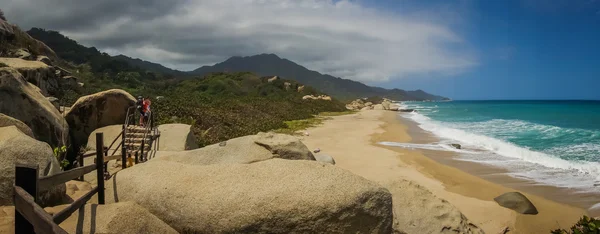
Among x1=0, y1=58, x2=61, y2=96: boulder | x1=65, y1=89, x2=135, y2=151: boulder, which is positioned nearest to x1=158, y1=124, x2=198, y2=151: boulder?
x1=65, y1=89, x2=135, y2=151: boulder

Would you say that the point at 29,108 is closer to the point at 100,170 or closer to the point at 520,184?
the point at 100,170

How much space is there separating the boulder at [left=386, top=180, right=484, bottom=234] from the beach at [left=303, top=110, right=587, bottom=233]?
0.77m

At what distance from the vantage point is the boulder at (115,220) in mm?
A: 5656

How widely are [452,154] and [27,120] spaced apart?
18.1 m

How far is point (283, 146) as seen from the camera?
10.3 metres

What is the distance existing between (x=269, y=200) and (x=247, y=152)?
14.3 feet

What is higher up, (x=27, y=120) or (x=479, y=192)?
(x=27, y=120)

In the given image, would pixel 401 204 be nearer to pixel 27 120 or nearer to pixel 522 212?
pixel 522 212

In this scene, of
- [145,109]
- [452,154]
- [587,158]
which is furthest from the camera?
[452,154]

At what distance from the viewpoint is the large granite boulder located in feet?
31.5

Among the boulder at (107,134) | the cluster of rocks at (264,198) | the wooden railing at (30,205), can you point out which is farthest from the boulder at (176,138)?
the wooden railing at (30,205)

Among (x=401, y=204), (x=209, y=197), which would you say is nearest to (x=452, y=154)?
(x=401, y=204)

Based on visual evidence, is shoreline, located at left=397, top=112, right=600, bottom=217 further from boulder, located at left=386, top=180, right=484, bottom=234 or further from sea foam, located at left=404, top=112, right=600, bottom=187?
boulder, located at left=386, top=180, right=484, bottom=234

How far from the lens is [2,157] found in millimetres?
6332
